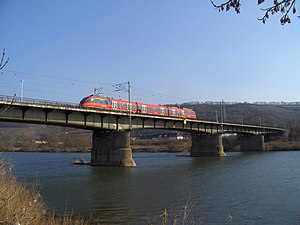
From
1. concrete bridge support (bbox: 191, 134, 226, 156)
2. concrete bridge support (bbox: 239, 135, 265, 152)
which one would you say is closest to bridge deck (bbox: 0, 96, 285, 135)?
concrete bridge support (bbox: 191, 134, 226, 156)

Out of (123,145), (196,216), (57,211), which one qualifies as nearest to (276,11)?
(196,216)

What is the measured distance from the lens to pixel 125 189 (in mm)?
25438

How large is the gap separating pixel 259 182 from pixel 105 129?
96.5 ft

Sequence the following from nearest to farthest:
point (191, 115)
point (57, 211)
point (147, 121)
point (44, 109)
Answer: point (57, 211), point (44, 109), point (147, 121), point (191, 115)

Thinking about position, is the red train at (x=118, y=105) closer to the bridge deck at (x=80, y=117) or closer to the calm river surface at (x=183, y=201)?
the bridge deck at (x=80, y=117)

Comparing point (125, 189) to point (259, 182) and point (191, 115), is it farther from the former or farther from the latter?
point (191, 115)

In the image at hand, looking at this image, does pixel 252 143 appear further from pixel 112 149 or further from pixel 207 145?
pixel 112 149

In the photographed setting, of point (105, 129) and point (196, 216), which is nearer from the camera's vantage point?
point (196, 216)

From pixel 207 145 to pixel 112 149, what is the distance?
3645 cm

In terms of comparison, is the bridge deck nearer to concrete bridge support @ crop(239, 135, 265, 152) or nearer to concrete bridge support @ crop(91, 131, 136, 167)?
concrete bridge support @ crop(91, 131, 136, 167)

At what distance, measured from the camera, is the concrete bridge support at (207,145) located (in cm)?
7887

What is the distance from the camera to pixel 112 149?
169ft

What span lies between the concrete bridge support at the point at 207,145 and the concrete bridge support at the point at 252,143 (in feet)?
87.0

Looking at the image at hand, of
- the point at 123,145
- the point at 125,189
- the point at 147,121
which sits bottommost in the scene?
the point at 125,189
